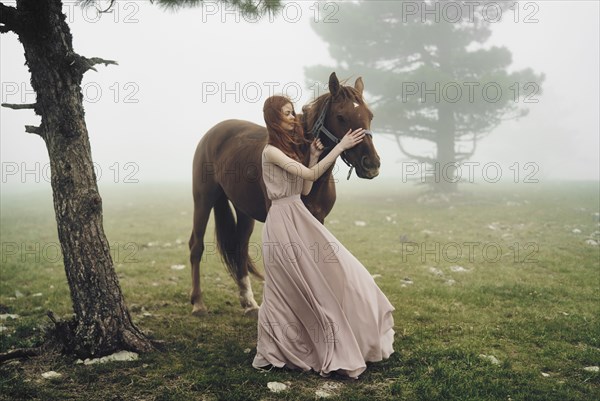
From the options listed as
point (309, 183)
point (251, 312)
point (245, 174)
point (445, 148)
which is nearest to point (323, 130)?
point (309, 183)

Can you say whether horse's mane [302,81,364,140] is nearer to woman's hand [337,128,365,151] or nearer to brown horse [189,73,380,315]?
brown horse [189,73,380,315]

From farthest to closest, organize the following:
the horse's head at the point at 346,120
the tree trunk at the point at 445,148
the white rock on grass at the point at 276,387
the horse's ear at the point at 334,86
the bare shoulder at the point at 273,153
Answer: the tree trunk at the point at 445,148 → the horse's ear at the point at 334,86 → the horse's head at the point at 346,120 → the bare shoulder at the point at 273,153 → the white rock on grass at the point at 276,387

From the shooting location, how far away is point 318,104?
15.0 feet

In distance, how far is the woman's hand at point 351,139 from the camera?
407 cm

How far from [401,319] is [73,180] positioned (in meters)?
4.05

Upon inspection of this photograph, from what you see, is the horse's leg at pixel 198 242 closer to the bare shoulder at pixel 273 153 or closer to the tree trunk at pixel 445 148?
the bare shoulder at pixel 273 153

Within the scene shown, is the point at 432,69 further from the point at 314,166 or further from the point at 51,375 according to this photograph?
the point at 51,375

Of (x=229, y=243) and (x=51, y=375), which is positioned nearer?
(x=51, y=375)

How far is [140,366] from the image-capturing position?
4.23 meters

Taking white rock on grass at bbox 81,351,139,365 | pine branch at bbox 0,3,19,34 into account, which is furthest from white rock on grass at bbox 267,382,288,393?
pine branch at bbox 0,3,19,34

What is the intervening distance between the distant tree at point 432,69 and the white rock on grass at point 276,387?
18.9m

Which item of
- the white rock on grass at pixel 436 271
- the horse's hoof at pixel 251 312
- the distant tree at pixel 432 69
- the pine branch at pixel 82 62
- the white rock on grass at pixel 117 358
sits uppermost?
the distant tree at pixel 432 69

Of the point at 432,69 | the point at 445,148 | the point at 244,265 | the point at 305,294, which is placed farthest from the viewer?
the point at 445,148

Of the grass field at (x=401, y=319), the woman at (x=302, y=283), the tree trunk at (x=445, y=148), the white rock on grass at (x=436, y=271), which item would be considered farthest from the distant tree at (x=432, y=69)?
the woman at (x=302, y=283)
